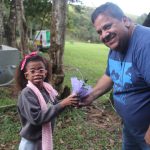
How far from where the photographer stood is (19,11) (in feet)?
22.8

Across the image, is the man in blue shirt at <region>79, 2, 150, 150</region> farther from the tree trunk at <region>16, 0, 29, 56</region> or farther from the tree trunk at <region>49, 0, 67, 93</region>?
the tree trunk at <region>16, 0, 29, 56</region>

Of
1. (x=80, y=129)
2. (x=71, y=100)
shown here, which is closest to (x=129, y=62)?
(x=71, y=100)

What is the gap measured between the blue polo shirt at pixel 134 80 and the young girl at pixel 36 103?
40 cm

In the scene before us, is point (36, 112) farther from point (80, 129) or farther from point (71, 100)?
point (80, 129)

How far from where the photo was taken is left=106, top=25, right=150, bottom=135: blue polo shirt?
2.23 m

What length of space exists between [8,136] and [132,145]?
235 cm

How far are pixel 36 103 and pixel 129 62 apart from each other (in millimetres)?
888

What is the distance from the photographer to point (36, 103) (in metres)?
2.78

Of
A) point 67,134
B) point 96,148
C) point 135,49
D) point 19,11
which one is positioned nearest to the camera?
point 135,49

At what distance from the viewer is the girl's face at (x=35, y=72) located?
2879 mm

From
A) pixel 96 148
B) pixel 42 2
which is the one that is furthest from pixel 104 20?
pixel 42 2

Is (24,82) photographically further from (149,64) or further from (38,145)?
(149,64)

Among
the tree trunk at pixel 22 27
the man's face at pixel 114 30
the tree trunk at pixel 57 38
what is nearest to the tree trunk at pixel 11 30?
the tree trunk at pixel 22 27

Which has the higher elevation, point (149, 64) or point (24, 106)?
point (149, 64)
